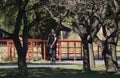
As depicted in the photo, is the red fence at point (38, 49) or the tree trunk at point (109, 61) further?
the red fence at point (38, 49)

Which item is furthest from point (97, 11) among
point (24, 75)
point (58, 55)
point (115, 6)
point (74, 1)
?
point (58, 55)

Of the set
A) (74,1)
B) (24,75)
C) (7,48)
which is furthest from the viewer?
(7,48)

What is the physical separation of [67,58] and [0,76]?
13758 mm

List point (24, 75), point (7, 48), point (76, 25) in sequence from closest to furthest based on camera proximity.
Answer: point (24, 75), point (76, 25), point (7, 48)

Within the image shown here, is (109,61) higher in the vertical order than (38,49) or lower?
lower

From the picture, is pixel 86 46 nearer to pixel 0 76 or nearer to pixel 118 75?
pixel 118 75

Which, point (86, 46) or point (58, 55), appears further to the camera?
point (58, 55)

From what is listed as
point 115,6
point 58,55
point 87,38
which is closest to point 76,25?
point 87,38

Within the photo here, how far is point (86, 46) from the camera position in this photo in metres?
19.7

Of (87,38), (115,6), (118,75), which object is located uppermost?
(115,6)

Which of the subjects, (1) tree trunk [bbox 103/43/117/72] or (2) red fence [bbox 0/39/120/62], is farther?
(2) red fence [bbox 0/39/120/62]

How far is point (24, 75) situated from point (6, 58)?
13.0m

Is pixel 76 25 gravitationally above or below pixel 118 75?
above

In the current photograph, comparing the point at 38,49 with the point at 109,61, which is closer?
the point at 109,61
